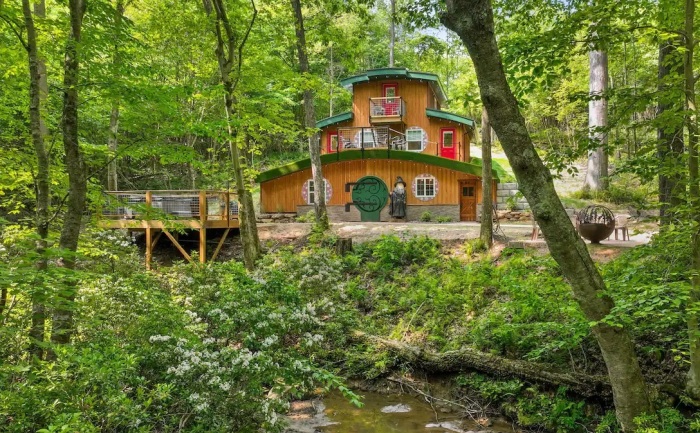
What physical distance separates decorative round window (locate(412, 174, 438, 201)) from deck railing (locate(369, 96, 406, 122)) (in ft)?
13.8

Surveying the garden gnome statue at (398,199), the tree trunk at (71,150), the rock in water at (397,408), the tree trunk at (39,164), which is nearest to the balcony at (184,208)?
the garden gnome statue at (398,199)

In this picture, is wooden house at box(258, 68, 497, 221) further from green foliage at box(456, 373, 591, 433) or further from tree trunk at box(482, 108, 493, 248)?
green foliage at box(456, 373, 591, 433)

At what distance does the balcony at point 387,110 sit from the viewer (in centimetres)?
2230

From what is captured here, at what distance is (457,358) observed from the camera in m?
6.76

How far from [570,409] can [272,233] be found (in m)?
Answer: 12.2

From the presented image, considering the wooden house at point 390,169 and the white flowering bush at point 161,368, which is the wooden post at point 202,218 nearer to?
the wooden house at point 390,169

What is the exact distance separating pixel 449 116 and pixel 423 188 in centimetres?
477

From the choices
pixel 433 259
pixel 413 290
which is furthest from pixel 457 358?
pixel 433 259

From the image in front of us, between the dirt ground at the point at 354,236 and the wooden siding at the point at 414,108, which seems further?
the wooden siding at the point at 414,108

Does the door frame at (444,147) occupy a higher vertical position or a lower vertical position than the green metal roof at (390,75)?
lower

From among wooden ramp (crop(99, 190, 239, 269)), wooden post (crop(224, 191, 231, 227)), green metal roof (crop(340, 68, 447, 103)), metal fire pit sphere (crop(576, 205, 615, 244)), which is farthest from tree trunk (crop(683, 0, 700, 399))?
green metal roof (crop(340, 68, 447, 103))

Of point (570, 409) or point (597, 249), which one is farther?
point (597, 249)

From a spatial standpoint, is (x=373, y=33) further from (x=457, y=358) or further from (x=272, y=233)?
(x=457, y=358)

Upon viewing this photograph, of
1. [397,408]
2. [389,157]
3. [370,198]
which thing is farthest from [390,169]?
[397,408]
